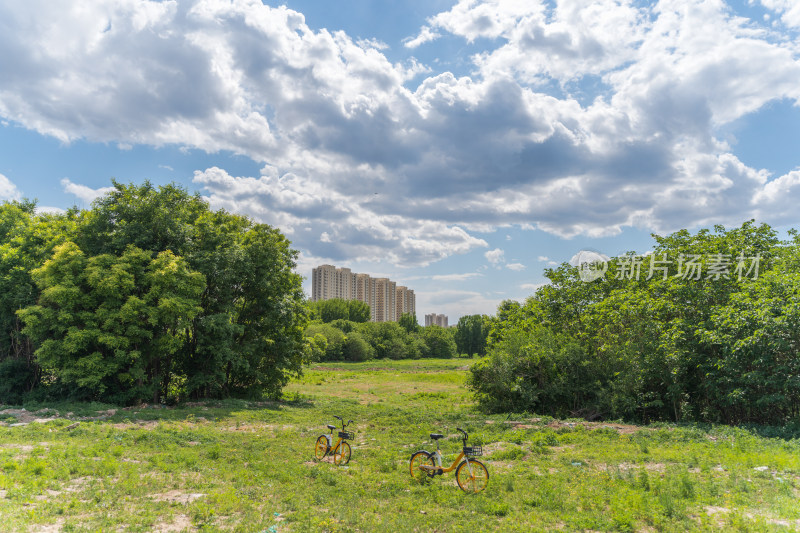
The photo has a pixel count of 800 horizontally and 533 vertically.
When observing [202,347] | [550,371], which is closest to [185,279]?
[202,347]

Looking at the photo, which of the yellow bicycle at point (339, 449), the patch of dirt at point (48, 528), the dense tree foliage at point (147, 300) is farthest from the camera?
Result: the dense tree foliage at point (147, 300)

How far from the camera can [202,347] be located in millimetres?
24453

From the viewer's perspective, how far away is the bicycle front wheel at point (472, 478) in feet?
30.3

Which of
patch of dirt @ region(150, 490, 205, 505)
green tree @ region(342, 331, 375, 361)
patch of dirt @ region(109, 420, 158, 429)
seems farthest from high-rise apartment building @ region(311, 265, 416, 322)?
patch of dirt @ region(150, 490, 205, 505)

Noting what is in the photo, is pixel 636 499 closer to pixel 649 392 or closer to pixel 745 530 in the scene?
pixel 745 530

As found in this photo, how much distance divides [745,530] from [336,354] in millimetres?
87726

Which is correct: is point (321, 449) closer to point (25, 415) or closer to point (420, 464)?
point (420, 464)

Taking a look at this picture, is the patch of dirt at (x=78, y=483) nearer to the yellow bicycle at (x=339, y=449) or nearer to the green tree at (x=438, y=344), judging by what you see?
the yellow bicycle at (x=339, y=449)

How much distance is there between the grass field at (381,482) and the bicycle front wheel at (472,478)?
0.27 m

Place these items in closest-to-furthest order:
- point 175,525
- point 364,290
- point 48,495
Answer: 1. point 175,525
2. point 48,495
3. point 364,290

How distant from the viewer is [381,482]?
9.95 metres

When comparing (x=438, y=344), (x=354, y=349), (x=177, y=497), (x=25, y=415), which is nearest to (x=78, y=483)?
(x=177, y=497)

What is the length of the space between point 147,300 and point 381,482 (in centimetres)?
1598

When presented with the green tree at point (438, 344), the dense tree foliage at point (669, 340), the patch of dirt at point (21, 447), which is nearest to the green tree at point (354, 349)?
the green tree at point (438, 344)
